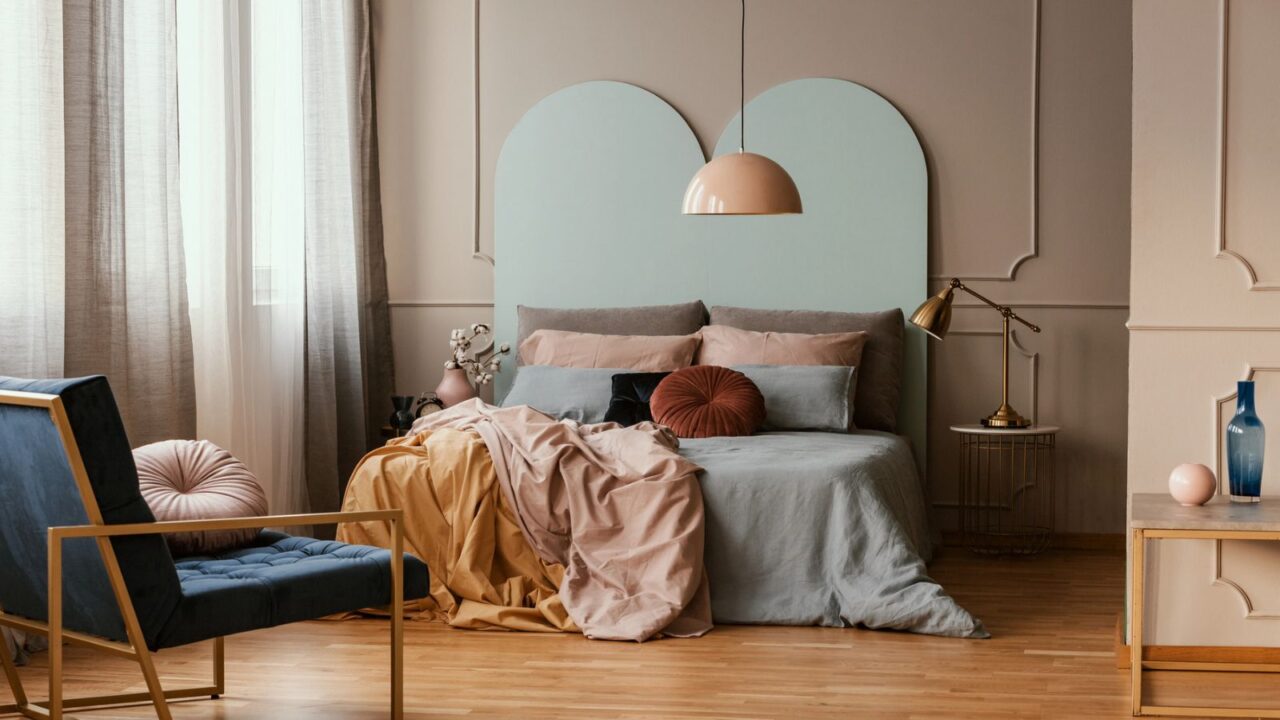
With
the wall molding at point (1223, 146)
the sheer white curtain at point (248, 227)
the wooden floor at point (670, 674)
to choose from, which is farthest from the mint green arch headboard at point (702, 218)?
the wall molding at point (1223, 146)

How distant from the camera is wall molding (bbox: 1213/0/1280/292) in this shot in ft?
12.5

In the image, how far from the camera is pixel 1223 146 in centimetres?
384

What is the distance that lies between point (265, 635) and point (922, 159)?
3606 millimetres

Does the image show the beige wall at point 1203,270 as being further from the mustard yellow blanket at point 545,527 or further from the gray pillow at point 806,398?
the gray pillow at point 806,398

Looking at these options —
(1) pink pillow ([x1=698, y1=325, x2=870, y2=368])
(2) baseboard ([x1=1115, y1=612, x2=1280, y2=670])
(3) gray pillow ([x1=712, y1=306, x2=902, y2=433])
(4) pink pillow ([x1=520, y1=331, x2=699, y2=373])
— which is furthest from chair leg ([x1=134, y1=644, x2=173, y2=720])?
(3) gray pillow ([x1=712, y1=306, x2=902, y2=433])

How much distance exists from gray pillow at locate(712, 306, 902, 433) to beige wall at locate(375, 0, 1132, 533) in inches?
11.6

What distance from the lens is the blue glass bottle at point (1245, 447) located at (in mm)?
3658

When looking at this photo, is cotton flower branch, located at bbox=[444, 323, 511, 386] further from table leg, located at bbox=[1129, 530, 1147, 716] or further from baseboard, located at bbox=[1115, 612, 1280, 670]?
table leg, located at bbox=[1129, 530, 1147, 716]

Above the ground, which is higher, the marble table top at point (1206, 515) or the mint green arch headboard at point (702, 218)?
the mint green arch headboard at point (702, 218)

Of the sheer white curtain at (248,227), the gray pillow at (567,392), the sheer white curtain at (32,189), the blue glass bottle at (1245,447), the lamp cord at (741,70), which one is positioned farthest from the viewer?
the lamp cord at (741,70)

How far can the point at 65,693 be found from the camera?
147 inches

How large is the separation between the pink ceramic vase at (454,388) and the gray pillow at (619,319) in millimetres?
316

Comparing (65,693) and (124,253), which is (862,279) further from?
(65,693)

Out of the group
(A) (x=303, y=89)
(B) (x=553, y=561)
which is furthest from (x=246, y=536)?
(A) (x=303, y=89)
